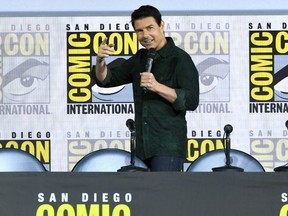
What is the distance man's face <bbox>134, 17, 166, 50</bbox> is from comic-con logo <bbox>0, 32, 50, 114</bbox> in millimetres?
2456

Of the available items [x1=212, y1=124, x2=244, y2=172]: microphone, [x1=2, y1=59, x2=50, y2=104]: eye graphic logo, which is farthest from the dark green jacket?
[x1=2, y1=59, x2=50, y2=104]: eye graphic logo

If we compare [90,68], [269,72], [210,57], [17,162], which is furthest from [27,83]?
[17,162]

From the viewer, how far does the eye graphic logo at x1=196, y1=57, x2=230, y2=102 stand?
8.02 m

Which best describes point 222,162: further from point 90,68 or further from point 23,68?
point 23,68

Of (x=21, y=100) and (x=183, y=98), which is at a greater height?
(x=21, y=100)

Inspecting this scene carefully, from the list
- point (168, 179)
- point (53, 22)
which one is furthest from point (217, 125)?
point (168, 179)

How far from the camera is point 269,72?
802 cm

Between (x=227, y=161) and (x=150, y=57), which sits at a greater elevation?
(x=150, y=57)

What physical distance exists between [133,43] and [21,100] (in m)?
0.83

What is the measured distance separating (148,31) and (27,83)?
2536 millimetres

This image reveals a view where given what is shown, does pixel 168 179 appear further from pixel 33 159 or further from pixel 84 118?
pixel 84 118

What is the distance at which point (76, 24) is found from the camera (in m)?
8.04

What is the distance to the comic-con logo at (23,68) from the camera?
8.04 meters

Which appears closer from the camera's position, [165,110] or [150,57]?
[150,57]
